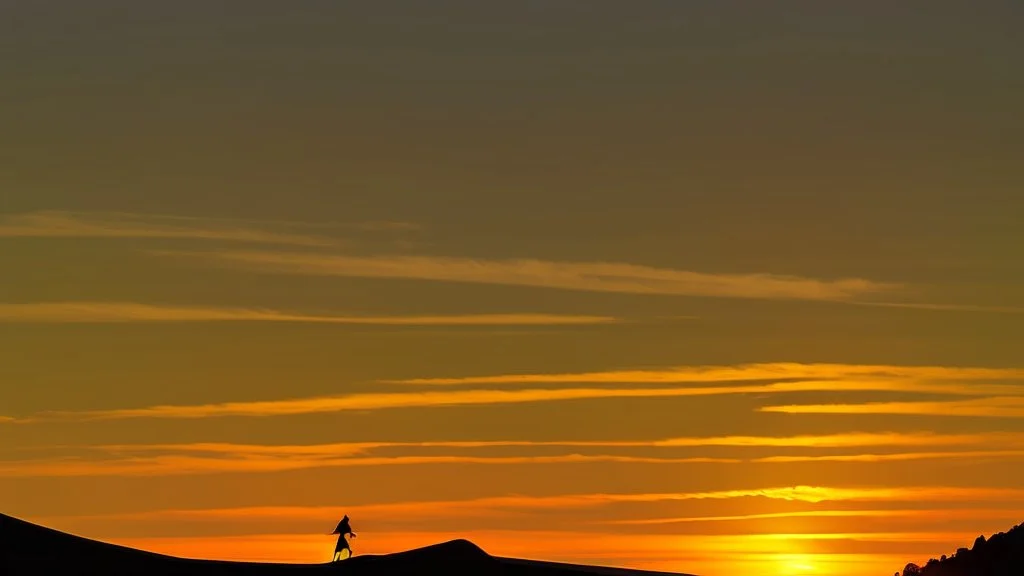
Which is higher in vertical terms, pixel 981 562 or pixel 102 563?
pixel 981 562

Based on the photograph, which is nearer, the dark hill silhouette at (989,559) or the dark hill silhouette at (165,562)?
the dark hill silhouette at (165,562)

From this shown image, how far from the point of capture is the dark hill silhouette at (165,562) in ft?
415

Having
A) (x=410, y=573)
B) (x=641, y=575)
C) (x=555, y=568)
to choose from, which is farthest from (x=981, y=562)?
(x=410, y=573)

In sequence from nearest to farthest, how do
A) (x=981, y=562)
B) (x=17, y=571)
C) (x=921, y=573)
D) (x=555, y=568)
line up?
(x=17, y=571), (x=555, y=568), (x=981, y=562), (x=921, y=573)

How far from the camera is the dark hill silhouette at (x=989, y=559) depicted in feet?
552

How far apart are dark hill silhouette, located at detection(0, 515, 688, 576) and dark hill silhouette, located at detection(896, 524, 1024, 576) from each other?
48524 millimetres

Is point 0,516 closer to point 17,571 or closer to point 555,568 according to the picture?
point 17,571

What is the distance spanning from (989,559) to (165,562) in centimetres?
6891

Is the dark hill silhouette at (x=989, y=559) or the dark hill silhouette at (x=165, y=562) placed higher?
the dark hill silhouette at (x=989, y=559)

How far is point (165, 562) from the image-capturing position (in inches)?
5079

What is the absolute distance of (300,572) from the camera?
419 ft

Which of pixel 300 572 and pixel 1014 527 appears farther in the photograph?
pixel 1014 527

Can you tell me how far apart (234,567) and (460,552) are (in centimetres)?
1191

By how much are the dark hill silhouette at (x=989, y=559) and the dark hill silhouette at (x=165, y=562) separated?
48.5 meters
